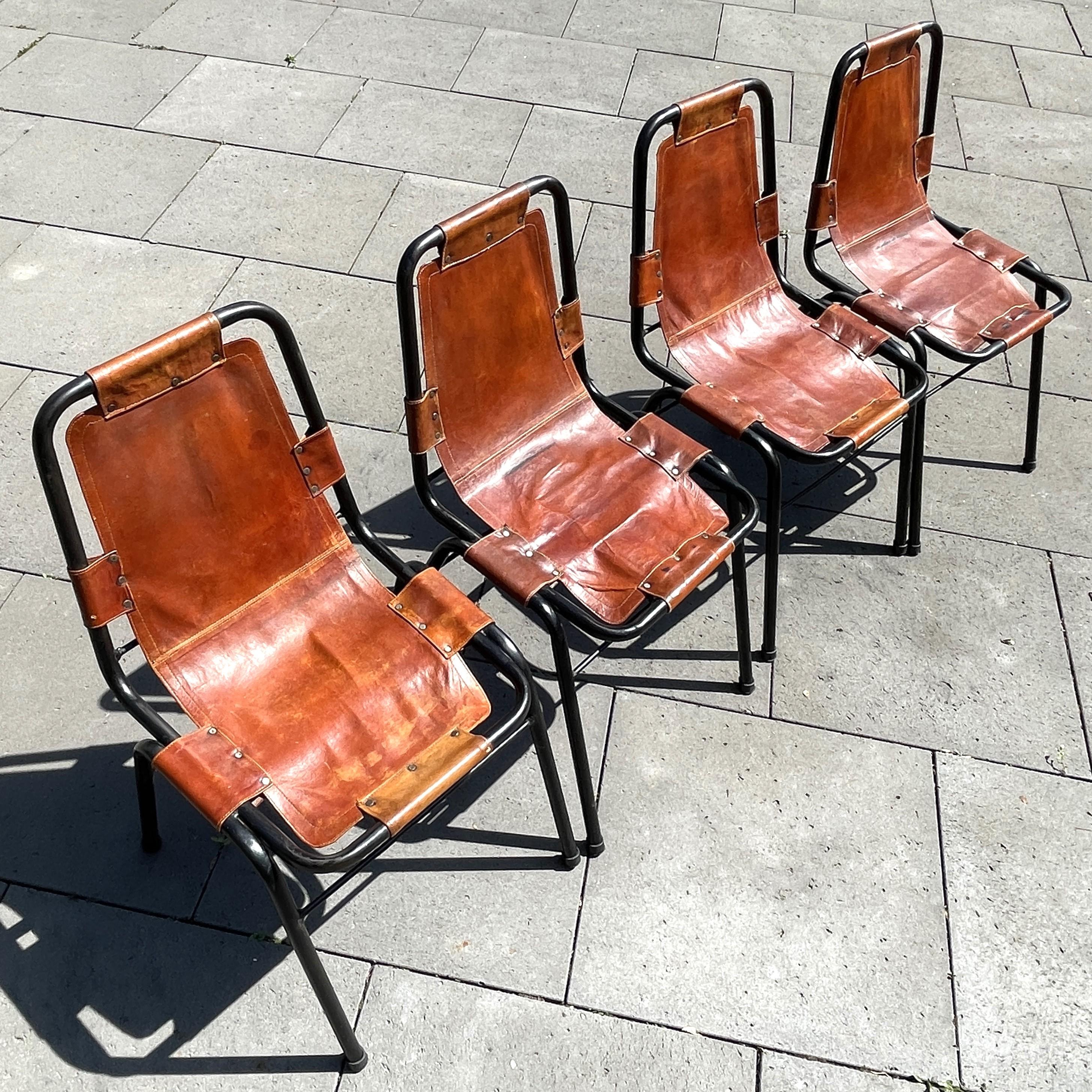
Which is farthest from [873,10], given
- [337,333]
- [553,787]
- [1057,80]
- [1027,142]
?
[553,787]

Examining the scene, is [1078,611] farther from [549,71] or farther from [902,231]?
[549,71]

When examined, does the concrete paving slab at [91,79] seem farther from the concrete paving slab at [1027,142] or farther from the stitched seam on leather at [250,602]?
the concrete paving slab at [1027,142]

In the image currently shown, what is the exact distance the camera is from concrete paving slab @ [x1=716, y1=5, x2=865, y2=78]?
641 cm

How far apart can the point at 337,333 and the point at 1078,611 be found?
3.07 m

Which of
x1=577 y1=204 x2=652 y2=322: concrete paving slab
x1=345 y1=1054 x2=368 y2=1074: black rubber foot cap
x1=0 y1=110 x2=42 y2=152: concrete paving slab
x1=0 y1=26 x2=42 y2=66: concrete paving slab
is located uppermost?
x1=0 y1=26 x2=42 y2=66: concrete paving slab

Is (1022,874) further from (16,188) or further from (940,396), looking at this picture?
(16,188)

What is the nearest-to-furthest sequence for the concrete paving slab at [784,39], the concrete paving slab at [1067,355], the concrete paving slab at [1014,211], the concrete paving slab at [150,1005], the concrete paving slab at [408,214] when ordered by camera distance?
the concrete paving slab at [150,1005]
the concrete paving slab at [1067,355]
the concrete paving slab at [408,214]
the concrete paving slab at [1014,211]
the concrete paving slab at [784,39]

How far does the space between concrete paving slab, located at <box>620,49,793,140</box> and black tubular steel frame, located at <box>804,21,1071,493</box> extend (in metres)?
2.11

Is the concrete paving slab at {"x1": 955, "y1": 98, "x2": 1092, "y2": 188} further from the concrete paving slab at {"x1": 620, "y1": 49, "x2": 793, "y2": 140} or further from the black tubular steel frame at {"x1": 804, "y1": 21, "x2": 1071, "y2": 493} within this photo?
the black tubular steel frame at {"x1": 804, "y1": 21, "x2": 1071, "y2": 493}

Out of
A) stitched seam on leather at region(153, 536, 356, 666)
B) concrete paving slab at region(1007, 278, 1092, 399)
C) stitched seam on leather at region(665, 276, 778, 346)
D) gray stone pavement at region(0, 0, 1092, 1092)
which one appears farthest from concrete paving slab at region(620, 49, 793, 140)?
stitched seam on leather at region(153, 536, 356, 666)

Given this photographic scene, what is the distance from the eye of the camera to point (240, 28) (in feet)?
20.8

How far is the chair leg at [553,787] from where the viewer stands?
2449 mm

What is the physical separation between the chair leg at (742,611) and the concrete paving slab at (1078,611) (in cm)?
107

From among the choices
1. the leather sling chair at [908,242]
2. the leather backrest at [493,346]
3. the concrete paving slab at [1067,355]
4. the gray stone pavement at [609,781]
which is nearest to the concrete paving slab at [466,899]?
the gray stone pavement at [609,781]
